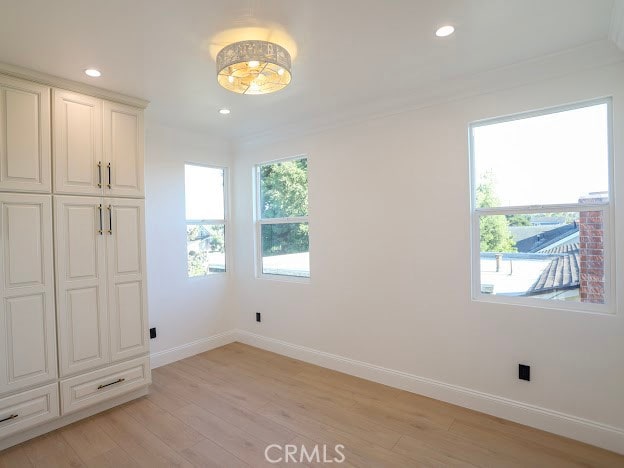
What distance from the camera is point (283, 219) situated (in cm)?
381

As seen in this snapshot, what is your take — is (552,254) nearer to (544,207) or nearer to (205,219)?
(544,207)

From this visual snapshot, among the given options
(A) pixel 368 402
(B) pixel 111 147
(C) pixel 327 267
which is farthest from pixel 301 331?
(B) pixel 111 147

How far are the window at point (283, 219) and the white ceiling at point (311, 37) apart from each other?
1.17 m

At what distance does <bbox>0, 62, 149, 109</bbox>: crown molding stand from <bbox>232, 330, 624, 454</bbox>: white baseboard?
9.52ft

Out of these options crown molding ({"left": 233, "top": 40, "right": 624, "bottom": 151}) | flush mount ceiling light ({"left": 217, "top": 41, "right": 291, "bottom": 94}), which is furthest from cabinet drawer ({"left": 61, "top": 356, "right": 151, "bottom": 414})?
crown molding ({"left": 233, "top": 40, "right": 624, "bottom": 151})

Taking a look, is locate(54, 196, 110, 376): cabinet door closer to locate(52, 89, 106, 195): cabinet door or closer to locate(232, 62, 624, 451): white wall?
locate(52, 89, 106, 195): cabinet door

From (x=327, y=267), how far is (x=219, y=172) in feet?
6.42

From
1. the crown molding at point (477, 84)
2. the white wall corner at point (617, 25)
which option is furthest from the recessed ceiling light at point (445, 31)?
the white wall corner at point (617, 25)

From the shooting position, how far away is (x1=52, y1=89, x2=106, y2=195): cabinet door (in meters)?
2.39

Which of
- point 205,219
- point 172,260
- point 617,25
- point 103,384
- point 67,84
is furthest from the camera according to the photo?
point 205,219

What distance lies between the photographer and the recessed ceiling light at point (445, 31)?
1856mm

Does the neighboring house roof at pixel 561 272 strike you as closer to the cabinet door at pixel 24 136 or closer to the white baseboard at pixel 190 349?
the white baseboard at pixel 190 349

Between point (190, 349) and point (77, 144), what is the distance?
2.41m

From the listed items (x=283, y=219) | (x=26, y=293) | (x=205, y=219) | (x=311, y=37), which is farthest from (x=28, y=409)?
(x=311, y=37)
